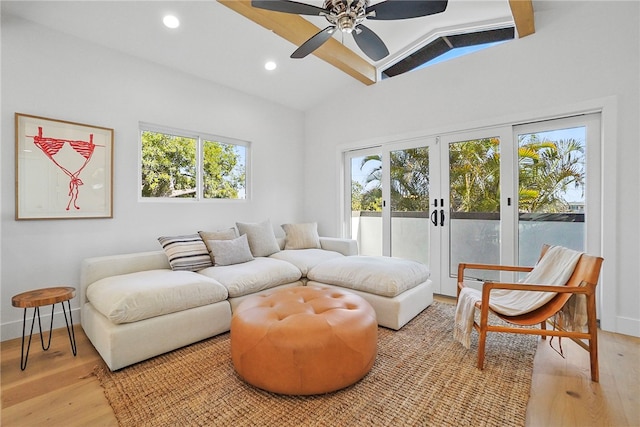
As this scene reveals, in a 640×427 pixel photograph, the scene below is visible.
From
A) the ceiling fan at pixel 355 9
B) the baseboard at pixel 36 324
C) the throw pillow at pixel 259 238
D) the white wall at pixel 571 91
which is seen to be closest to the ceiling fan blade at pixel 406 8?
the ceiling fan at pixel 355 9

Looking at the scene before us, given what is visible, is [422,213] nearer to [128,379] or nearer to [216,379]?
[216,379]

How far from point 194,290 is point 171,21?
8.32 feet

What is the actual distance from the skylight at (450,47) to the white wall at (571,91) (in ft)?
0.52

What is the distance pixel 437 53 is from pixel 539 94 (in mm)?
1318

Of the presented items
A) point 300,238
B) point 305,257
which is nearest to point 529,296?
point 305,257

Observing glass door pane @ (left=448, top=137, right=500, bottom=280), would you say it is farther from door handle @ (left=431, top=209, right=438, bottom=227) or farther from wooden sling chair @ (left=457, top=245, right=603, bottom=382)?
wooden sling chair @ (left=457, top=245, right=603, bottom=382)

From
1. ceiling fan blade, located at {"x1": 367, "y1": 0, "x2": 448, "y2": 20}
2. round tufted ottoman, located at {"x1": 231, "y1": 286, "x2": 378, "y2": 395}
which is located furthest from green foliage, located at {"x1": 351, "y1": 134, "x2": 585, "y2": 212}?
round tufted ottoman, located at {"x1": 231, "y1": 286, "x2": 378, "y2": 395}

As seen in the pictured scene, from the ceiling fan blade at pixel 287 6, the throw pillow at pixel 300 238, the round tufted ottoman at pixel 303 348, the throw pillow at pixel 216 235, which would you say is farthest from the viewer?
the throw pillow at pixel 300 238

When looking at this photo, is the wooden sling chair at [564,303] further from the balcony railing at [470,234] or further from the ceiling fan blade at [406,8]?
the ceiling fan blade at [406,8]

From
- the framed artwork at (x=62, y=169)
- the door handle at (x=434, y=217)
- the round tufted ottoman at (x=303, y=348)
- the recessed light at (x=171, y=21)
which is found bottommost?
the round tufted ottoman at (x=303, y=348)

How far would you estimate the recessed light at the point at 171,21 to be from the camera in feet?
9.00

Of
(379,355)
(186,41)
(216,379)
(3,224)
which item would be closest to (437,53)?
(186,41)

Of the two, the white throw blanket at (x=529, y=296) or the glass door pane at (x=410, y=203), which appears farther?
the glass door pane at (x=410, y=203)

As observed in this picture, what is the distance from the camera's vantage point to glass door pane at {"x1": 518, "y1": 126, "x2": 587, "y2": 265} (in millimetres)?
2775
